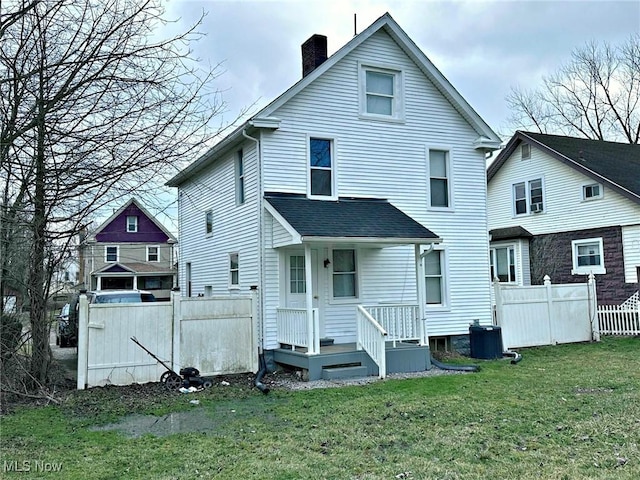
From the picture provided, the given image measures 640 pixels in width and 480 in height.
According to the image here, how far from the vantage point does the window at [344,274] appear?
12578 millimetres

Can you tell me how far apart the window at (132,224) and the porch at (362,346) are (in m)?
32.9

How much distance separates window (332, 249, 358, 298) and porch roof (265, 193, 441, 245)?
3.53 feet

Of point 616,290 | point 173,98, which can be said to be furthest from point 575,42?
point 173,98

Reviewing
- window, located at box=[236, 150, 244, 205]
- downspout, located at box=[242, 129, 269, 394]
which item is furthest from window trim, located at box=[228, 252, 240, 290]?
downspout, located at box=[242, 129, 269, 394]

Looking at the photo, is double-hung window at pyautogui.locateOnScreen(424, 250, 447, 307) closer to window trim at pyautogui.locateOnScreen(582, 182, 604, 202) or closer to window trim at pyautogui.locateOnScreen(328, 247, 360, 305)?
window trim at pyautogui.locateOnScreen(328, 247, 360, 305)

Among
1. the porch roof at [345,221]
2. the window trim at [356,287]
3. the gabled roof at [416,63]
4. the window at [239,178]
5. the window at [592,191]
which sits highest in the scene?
the gabled roof at [416,63]

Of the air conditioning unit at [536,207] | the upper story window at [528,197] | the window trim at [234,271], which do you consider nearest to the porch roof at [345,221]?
the window trim at [234,271]

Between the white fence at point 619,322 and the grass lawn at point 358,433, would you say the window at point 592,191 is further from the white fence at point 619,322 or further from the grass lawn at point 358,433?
the grass lawn at point 358,433

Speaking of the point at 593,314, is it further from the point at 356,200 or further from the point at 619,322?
the point at 356,200

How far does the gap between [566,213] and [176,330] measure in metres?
15.8

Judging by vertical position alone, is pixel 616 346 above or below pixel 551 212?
below

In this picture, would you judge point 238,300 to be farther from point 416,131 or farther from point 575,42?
point 575,42

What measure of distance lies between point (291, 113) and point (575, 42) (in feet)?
96.4

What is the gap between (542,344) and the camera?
14555 millimetres
